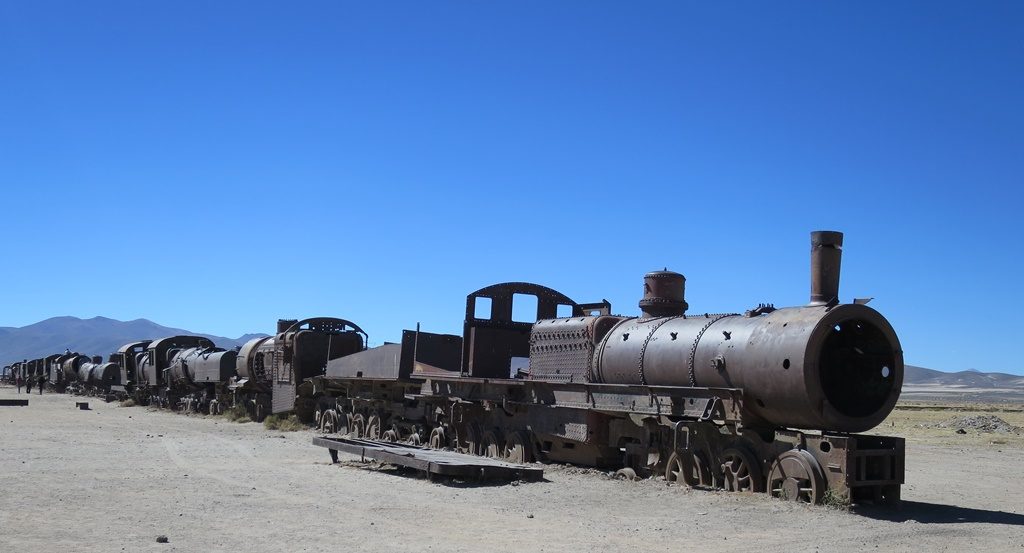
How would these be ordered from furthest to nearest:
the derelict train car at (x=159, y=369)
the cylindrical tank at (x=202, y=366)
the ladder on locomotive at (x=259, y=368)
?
the derelict train car at (x=159, y=369) < the cylindrical tank at (x=202, y=366) < the ladder on locomotive at (x=259, y=368)

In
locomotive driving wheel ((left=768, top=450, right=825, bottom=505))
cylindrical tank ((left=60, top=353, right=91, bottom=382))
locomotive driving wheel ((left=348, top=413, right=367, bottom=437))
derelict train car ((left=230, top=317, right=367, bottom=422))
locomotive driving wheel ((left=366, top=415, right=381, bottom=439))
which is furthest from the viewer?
cylindrical tank ((left=60, top=353, right=91, bottom=382))

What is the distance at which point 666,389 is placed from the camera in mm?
A: 14133

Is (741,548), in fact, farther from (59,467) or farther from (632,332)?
(59,467)

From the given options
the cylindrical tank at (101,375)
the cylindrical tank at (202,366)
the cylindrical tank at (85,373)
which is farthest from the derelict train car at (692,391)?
the cylindrical tank at (85,373)

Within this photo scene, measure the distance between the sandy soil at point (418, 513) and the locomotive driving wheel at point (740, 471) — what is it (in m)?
0.52

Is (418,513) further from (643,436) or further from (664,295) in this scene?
(664,295)

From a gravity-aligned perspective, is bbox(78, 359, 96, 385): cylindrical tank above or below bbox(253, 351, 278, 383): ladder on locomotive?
below

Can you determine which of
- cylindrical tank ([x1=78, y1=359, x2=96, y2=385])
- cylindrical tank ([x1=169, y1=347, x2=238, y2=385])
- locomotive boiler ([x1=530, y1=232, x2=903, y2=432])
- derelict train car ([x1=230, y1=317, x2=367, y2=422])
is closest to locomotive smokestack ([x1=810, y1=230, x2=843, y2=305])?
locomotive boiler ([x1=530, y1=232, x2=903, y2=432])

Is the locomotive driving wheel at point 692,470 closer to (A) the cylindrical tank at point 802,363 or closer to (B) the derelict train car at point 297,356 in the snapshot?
(A) the cylindrical tank at point 802,363

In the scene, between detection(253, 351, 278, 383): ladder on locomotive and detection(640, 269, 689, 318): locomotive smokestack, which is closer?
detection(640, 269, 689, 318): locomotive smokestack

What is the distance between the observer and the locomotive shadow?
37.5ft

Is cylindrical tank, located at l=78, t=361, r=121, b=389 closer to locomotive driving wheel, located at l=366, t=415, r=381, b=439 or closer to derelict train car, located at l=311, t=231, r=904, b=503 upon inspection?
locomotive driving wheel, located at l=366, t=415, r=381, b=439

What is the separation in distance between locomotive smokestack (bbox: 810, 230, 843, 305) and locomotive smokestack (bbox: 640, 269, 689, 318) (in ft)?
11.8

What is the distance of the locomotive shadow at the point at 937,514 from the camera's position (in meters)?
11.4
